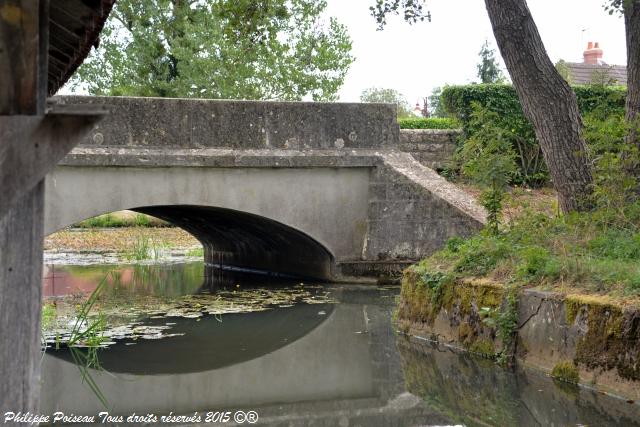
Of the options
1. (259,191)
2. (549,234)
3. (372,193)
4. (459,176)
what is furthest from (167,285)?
(549,234)

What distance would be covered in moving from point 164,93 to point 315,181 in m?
15.3

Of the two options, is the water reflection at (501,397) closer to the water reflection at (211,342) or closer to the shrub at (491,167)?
the water reflection at (211,342)

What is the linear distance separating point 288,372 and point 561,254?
228 cm

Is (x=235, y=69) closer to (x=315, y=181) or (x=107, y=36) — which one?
(x=107, y=36)

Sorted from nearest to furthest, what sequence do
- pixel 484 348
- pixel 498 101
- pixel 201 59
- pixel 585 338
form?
pixel 585 338 → pixel 484 348 → pixel 498 101 → pixel 201 59

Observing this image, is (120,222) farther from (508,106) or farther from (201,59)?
(508,106)

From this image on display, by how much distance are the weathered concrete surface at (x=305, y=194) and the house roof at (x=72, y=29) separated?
7.50 meters

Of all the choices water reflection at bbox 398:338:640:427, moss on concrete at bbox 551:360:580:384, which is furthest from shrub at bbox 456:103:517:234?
moss on concrete at bbox 551:360:580:384

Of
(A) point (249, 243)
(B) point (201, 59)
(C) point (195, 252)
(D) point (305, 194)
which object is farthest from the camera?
(B) point (201, 59)

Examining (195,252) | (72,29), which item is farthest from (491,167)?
(195,252)

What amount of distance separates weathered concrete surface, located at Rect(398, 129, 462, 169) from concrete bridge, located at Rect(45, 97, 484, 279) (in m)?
2.48

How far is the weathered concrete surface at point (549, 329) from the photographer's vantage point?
5723mm

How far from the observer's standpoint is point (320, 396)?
656 cm

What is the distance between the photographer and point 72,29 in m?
3.55
